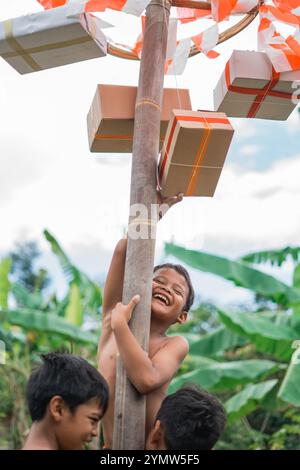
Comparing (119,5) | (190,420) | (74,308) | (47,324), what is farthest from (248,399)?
(119,5)

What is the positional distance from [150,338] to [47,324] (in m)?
5.19

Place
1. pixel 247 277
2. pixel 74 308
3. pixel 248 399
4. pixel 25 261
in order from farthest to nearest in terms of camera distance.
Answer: pixel 25 261, pixel 74 308, pixel 247 277, pixel 248 399

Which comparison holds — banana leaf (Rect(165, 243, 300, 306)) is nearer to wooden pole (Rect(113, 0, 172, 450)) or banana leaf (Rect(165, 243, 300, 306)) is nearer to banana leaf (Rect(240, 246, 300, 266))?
banana leaf (Rect(240, 246, 300, 266))

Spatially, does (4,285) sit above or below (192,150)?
below

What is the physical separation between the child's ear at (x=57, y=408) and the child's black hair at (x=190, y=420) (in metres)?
0.32

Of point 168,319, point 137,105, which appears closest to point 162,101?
point 137,105

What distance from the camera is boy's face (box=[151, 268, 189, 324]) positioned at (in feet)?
6.91

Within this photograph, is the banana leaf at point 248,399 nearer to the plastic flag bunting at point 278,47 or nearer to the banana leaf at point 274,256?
the banana leaf at point 274,256

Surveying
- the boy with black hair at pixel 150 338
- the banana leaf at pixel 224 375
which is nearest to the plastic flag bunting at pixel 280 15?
the boy with black hair at pixel 150 338

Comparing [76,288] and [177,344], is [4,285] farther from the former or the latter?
[177,344]

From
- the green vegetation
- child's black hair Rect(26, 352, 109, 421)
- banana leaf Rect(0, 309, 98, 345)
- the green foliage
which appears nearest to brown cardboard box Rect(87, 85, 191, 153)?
child's black hair Rect(26, 352, 109, 421)

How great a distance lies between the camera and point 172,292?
215cm

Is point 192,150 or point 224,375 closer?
point 192,150

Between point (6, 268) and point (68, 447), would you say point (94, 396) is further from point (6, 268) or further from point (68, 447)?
point (6, 268)
